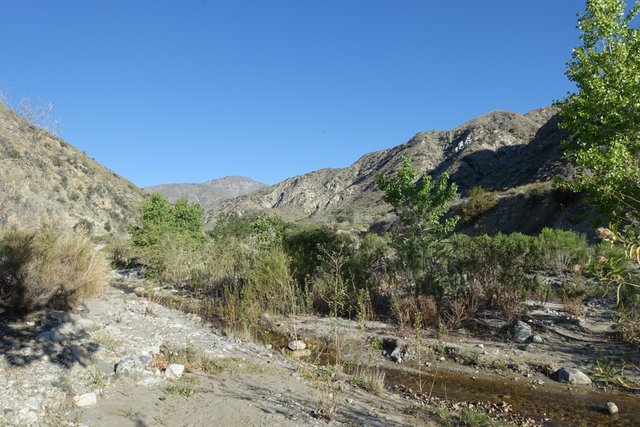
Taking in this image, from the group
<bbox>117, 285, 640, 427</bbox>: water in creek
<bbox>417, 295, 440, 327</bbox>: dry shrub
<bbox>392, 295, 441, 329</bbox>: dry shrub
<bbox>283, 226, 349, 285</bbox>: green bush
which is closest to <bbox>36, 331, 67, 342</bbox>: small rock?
<bbox>117, 285, 640, 427</bbox>: water in creek

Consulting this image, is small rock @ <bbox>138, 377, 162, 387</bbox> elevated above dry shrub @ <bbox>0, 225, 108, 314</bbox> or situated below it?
below

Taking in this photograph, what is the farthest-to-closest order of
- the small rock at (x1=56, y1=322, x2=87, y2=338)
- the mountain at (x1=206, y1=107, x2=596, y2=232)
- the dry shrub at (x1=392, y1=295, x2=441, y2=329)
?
the mountain at (x1=206, y1=107, x2=596, y2=232), the dry shrub at (x1=392, y1=295, x2=441, y2=329), the small rock at (x1=56, y1=322, x2=87, y2=338)

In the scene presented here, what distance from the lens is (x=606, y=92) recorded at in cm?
923

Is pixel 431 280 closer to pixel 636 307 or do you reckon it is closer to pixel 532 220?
pixel 636 307

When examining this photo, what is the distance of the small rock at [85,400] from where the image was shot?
5536 mm

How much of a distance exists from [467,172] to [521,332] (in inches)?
2387

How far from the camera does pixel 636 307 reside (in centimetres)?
1090

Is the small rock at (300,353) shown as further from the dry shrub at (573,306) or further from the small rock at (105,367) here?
the dry shrub at (573,306)

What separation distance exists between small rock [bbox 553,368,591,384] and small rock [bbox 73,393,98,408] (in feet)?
25.2

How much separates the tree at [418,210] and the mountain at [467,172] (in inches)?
773

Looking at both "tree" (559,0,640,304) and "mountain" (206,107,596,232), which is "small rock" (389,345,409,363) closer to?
"tree" (559,0,640,304)

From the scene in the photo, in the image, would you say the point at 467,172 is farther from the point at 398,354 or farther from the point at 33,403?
the point at 33,403

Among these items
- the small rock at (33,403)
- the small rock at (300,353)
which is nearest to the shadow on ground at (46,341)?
the small rock at (33,403)

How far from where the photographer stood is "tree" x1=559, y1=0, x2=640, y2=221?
884cm
